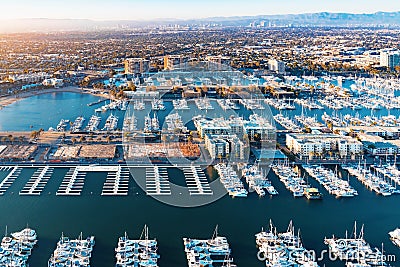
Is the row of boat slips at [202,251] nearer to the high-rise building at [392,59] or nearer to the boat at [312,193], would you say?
the boat at [312,193]

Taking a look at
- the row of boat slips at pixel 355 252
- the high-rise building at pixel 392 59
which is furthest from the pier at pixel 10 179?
the high-rise building at pixel 392 59

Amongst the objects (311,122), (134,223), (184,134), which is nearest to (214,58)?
(311,122)

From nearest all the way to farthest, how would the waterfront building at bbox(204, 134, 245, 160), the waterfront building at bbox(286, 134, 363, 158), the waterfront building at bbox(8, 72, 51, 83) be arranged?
the waterfront building at bbox(204, 134, 245, 160) → the waterfront building at bbox(286, 134, 363, 158) → the waterfront building at bbox(8, 72, 51, 83)

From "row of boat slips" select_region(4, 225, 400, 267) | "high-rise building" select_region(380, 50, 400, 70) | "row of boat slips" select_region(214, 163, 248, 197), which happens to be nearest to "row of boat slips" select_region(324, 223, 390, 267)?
"row of boat slips" select_region(4, 225, 400, 267)

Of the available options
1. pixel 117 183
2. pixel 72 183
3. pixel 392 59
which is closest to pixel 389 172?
pixel 117 183

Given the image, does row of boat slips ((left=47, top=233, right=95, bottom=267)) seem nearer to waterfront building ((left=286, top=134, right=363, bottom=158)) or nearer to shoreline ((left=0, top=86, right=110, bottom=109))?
waterfront building ((left=286, top=134, right=363, bottom=158))

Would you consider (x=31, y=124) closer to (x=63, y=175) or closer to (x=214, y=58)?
(x=63, y=175)

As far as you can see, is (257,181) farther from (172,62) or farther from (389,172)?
(172,62)
